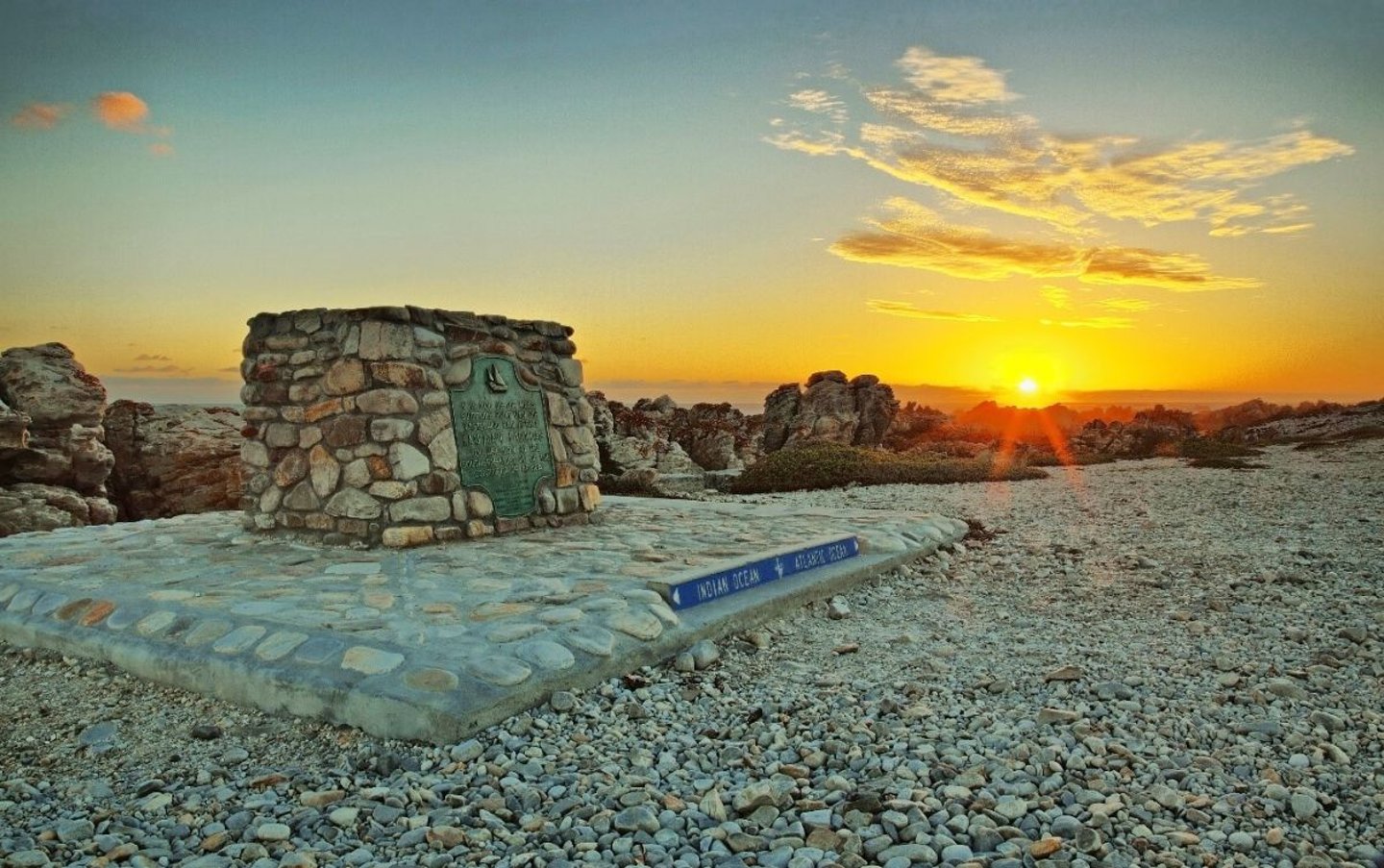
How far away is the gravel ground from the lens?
3.72 m

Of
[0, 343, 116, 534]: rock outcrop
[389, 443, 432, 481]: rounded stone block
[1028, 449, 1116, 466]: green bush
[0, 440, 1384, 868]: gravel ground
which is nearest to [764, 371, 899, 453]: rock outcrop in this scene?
[1028, 449, 1116, 466]: green bush

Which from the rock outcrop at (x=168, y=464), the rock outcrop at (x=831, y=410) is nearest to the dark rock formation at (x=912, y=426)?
the rock outcrop at (x=831, y=410)

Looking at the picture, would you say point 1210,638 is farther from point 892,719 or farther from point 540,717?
point 540,717

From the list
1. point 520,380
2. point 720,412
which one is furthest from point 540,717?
point 720,412

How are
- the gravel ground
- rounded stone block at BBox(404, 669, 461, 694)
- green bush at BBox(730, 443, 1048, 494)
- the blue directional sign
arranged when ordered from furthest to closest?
green bush at BBox(730, 443, 1048, 494) < the blue directional sign < rounded stone block at BBox(404, 669, 461, 694) < the gravel ground

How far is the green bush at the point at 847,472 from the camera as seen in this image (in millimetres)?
18922

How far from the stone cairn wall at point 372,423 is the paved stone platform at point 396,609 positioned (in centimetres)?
37

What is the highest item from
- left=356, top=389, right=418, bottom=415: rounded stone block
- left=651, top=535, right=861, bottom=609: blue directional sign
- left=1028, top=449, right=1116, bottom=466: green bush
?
left=356, top=389, right=418, bottom=415: rounded stone block

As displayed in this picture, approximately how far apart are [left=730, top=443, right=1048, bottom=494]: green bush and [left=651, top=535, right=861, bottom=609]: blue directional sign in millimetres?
9679

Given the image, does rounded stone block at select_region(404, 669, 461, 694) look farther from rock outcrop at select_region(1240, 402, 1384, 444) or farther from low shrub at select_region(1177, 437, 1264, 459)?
rock outcrop at select_region(1240, 402, 1384, 444)

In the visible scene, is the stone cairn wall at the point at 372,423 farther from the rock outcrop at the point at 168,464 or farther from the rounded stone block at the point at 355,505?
the rock outcrop at the point at 168,464

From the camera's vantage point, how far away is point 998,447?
2912 cm

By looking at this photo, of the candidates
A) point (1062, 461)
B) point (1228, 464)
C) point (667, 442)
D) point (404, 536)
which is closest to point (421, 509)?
point (404, 536)

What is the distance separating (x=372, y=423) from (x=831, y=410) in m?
26.9
